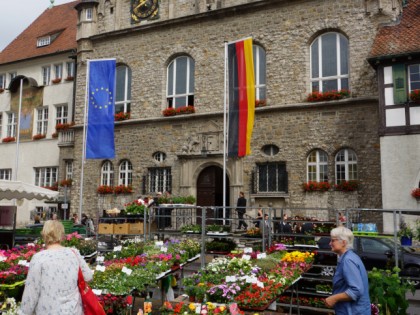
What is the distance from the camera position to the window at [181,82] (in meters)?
21.9

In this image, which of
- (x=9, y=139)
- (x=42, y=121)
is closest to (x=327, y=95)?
(x=42, y=121)

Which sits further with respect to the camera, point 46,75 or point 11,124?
point 11,124

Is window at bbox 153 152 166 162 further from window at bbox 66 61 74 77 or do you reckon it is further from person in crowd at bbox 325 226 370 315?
person in crowd at bbox 325 226 370 315

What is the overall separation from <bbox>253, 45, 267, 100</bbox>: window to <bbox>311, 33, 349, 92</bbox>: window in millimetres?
2157

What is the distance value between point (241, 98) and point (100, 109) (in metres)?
6.16

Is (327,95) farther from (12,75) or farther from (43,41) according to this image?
(12,75)

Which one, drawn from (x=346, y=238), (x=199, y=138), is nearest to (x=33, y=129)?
(x=199, y=138)

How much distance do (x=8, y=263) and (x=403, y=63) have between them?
14.1 metres

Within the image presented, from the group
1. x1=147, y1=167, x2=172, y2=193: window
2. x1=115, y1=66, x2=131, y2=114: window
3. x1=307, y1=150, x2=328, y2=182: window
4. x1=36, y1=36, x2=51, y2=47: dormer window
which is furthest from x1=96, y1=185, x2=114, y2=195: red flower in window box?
x1=36, y1=36, x2=51, y2=47: dormer window

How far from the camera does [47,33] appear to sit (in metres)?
29.5

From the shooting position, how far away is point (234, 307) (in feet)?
17.5

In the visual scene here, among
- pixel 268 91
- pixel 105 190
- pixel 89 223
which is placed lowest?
pixel 89 223

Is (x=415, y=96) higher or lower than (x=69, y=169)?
higher

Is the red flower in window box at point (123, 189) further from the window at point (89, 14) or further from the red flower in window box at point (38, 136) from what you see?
the window at point (89, 14)
